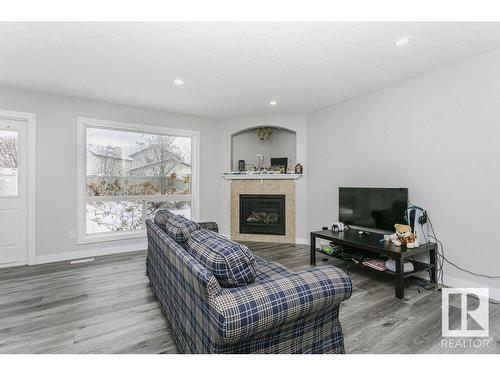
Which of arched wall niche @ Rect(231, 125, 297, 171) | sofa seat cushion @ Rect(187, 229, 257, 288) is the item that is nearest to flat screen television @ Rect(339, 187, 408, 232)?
arched wall niche @ Rect(231, 125, 297, 171)

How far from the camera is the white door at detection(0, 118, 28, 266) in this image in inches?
138

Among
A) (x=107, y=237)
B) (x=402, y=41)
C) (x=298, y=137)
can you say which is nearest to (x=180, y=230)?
(x=402, y=41)

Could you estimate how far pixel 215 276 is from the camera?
1.36 m

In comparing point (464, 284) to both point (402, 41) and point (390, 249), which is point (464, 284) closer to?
point (390, 249)

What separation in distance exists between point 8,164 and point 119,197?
4.72 ft

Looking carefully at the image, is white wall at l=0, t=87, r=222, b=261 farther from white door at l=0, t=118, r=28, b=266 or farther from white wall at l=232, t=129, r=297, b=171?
white wall at l=232, t=129, r=297, b=171

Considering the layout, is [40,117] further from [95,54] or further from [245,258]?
[245,258]

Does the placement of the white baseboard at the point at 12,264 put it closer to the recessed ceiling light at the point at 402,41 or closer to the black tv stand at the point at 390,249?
the black tv stand at the point at 390,249

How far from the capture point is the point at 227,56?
8.51 feet

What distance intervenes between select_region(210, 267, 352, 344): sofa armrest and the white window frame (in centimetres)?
359

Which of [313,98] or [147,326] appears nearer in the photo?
[147,326]

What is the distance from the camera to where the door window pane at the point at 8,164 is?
3.50 m
